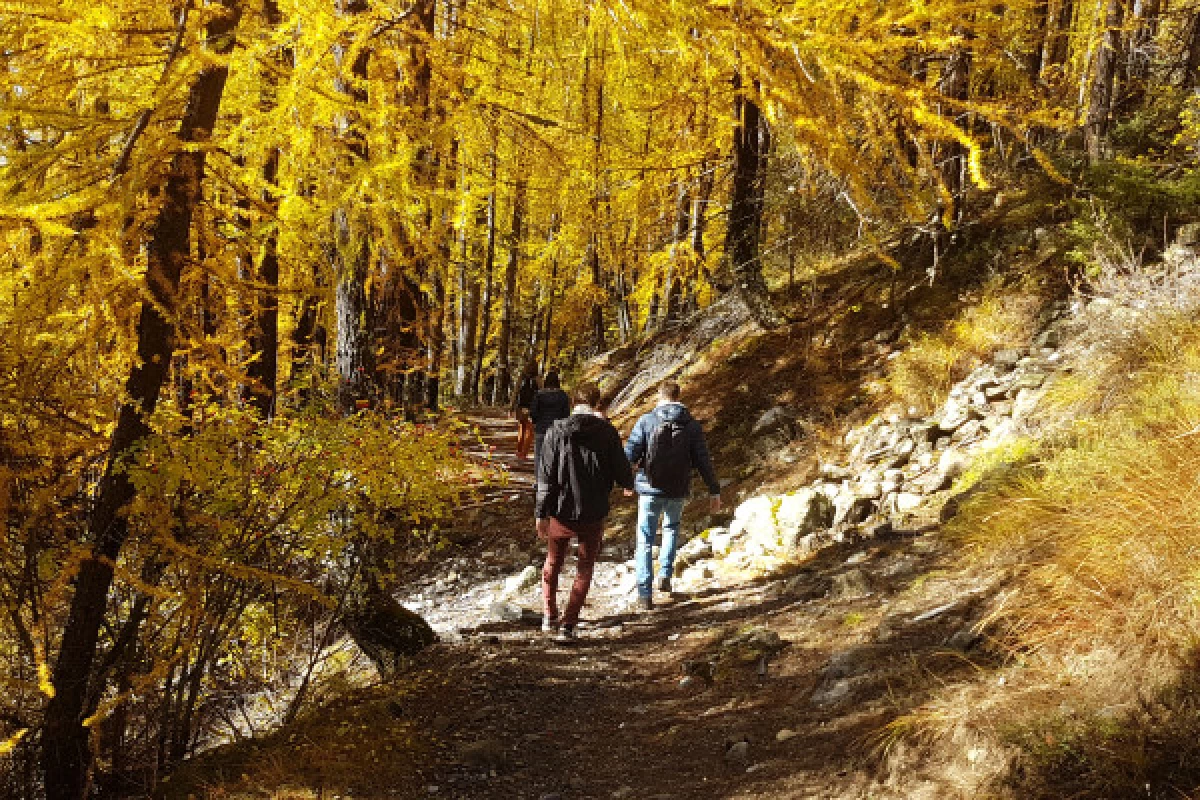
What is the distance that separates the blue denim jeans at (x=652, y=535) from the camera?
653 cm

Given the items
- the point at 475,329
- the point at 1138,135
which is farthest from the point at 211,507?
the point at 475,329

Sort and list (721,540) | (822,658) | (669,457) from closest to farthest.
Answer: (822,658) < (669,457) < (721,540)

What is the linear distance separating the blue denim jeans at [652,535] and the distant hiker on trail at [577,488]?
0.71 m

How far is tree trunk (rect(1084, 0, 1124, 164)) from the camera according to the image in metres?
9.10

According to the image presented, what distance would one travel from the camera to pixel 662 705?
15.5 ft

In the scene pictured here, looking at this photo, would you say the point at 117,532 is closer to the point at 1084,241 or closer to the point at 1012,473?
the point at 1012,473

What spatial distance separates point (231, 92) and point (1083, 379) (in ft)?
23.6

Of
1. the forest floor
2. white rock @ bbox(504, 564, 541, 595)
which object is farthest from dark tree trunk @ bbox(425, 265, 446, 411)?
the forest floor

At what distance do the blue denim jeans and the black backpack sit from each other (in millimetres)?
146

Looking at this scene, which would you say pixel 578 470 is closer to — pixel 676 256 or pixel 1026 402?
pixel 1026 402

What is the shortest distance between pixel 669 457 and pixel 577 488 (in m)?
1.10

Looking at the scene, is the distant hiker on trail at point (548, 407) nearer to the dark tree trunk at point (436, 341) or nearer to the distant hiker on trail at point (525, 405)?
the distant hiker on trail at point (525, 405)

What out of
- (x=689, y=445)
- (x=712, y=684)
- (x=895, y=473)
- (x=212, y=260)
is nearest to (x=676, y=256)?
(x=895, y=473)

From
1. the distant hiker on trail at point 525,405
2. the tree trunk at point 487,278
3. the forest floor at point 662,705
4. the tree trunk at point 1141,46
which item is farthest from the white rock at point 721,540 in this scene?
the tree trunk at point 487,278
